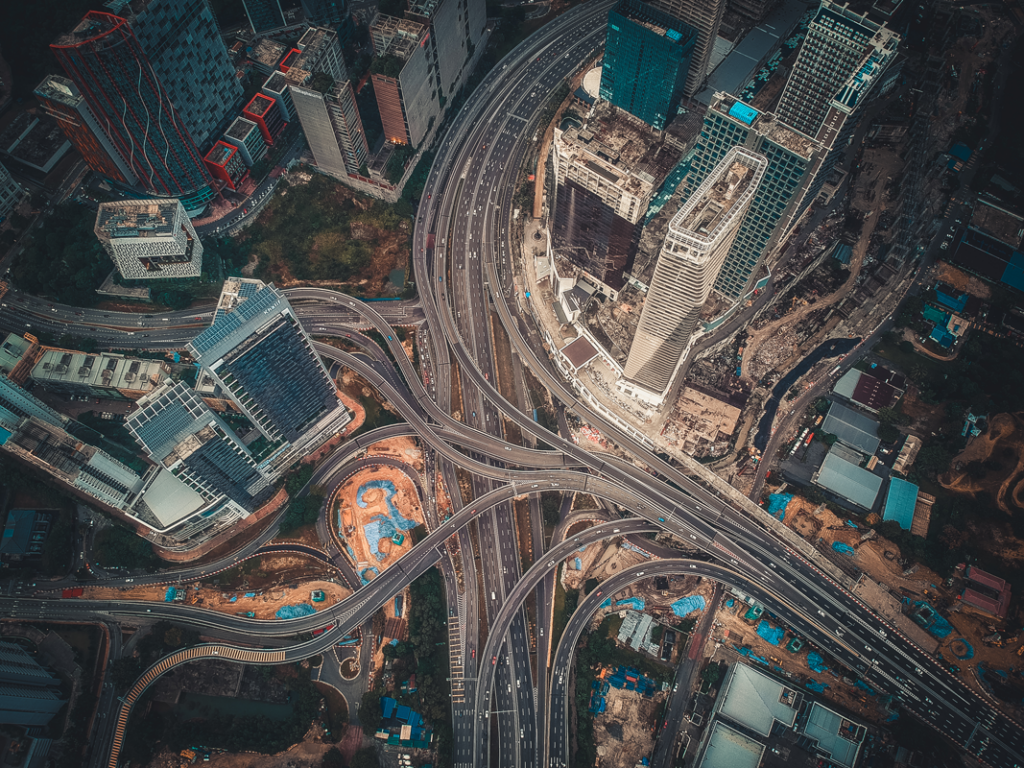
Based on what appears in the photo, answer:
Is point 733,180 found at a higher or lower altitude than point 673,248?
higher
